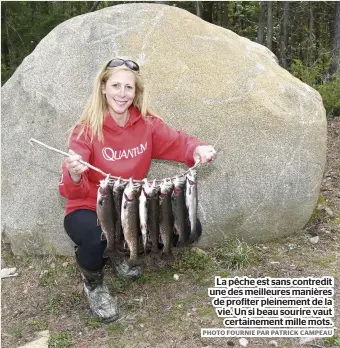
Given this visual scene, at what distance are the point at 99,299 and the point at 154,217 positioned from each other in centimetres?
113

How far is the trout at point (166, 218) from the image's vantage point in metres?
3.54

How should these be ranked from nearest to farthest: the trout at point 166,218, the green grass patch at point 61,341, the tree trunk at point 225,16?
the trout at point 166,218 → the green grass patch at point 61,341 → the tree trunk at point 225,16

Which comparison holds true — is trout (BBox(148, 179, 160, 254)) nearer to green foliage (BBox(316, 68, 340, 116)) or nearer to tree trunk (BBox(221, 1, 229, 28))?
green foliage (BBox(316, 68, 340, 116))

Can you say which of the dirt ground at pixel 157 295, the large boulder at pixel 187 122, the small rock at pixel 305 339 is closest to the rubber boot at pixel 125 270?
the dirt ground at pixel 157 295

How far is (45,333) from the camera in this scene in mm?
4211

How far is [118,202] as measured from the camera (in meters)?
3.54

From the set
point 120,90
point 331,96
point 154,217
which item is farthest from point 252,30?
point 154,217

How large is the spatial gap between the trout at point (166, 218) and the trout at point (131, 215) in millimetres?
190

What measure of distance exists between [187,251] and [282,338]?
1477mm

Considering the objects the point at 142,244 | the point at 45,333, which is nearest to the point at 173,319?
the point at 142,244

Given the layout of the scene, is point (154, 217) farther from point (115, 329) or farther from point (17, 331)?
point (17, 331)

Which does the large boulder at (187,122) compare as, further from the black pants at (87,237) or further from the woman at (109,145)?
the black pants at (87,237)

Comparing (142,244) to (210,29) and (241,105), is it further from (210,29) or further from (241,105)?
(210,29)

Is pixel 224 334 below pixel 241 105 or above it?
below
